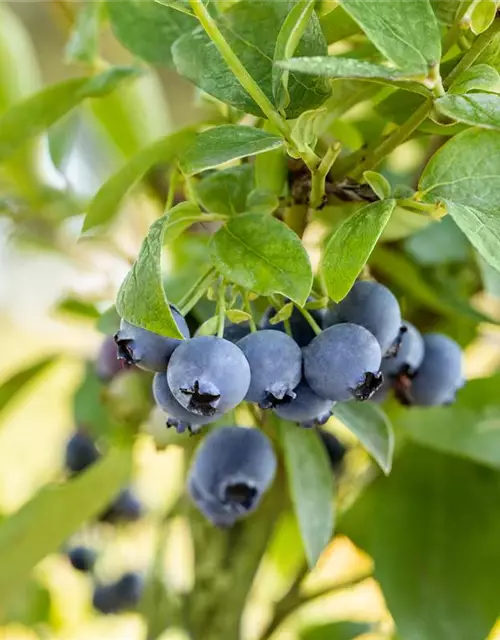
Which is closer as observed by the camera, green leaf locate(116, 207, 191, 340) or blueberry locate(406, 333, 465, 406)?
green leaf locate(116, 207, 191, 340)

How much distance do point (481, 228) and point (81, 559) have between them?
21.4 inches

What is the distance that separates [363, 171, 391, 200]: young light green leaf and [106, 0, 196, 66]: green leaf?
0.14 meters

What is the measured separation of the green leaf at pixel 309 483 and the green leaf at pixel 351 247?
0.16 meters

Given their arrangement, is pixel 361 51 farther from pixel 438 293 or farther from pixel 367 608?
pixel 367 608

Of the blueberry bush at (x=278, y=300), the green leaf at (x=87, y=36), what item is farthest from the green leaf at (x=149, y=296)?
the green leaf at (x=87, y=36)

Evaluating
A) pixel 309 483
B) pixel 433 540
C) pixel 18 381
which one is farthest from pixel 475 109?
pixel 18 381

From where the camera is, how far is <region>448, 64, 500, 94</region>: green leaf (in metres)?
0.28

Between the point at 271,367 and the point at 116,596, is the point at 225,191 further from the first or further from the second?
the point at 116,596

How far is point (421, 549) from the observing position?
559 mm

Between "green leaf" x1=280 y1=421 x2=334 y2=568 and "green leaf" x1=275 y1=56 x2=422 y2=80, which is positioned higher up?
"green leaf" x1=275 y1=56 x2=422 y2=80

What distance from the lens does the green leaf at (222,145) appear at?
286 millimetres

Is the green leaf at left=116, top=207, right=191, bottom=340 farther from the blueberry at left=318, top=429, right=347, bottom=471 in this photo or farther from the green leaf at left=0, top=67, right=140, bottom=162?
the blueberry at left=318, top=429, right=347, bottom=471

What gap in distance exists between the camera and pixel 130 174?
38cm

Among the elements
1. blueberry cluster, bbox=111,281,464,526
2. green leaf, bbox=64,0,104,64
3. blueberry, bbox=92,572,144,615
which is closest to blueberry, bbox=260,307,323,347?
blueberry cluster, bbox=111,281,464,526
